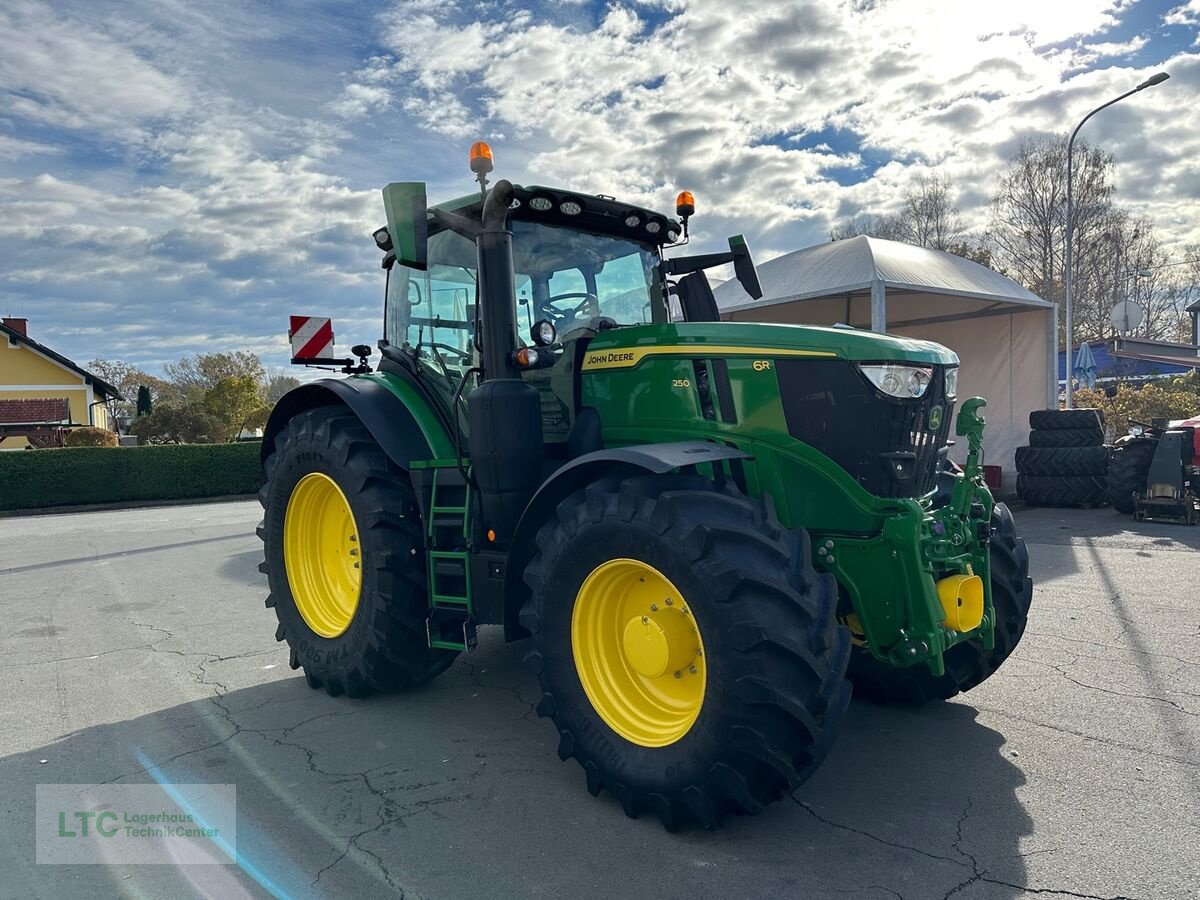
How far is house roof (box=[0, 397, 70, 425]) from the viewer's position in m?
30.8

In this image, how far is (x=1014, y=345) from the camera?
581 inches

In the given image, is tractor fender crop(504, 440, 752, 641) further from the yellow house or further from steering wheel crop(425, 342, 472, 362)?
the yellow house

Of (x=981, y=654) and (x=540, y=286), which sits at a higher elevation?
(x=540, y=286)

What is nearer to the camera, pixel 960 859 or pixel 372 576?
pixel 960 859

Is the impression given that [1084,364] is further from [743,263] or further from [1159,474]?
[743,263]

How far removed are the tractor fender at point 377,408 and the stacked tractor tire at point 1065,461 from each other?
1090cm

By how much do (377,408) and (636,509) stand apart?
203 cm

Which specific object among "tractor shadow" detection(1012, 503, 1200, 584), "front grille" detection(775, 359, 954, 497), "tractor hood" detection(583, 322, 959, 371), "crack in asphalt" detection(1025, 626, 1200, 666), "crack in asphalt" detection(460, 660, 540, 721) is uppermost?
"tractor hood" detection(583, 322, 959, 371)

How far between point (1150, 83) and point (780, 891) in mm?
17965

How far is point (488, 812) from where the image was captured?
130 inches

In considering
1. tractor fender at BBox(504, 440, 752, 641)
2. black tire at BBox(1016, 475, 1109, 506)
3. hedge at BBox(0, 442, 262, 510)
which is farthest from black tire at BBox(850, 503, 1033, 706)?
hedge at BBox(0, 442, 262, 510)

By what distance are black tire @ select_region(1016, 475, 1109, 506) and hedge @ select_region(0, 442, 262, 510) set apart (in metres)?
15.3

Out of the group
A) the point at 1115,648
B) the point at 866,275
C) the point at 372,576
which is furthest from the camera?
the point at 866,275

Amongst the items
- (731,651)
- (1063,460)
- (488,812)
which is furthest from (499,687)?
(1063,460)
